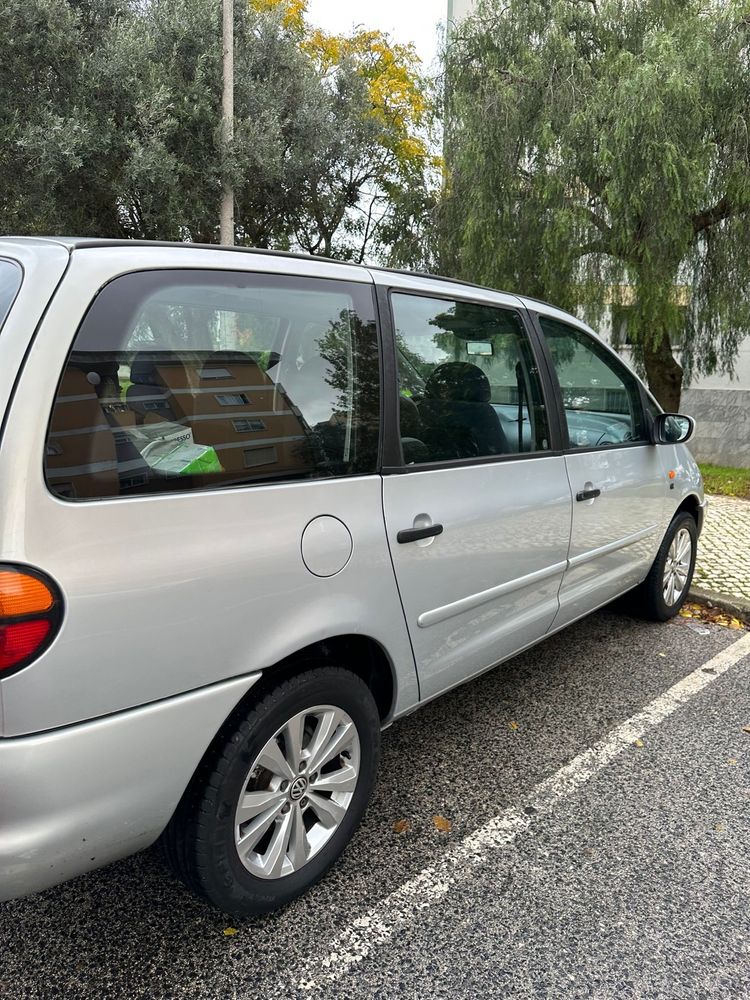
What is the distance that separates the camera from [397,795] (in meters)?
2.63

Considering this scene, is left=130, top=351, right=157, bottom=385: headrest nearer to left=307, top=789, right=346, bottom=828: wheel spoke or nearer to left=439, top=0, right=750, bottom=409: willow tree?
left=307, top=789, right=346, bottom=828: wheel spoke

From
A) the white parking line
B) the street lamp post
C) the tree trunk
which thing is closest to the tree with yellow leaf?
the street lamp post

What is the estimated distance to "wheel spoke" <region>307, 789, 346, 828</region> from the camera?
2062 mm

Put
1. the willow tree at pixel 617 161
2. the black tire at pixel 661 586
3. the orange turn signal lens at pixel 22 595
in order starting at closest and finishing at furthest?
the orange turn signal lens at pixel 22 595, the black tire at pixel 661 586, the willow tree at pixel 617 161

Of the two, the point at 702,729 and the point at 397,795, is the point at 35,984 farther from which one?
the point at 702,729

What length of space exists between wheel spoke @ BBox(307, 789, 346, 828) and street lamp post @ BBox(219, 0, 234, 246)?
12911 mm

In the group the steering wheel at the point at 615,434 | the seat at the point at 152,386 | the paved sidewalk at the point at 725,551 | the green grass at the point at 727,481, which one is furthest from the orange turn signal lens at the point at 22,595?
the green grass at the point at 727,481

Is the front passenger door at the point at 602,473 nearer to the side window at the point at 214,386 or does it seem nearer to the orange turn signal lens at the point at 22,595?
the side window at the point at 214,386

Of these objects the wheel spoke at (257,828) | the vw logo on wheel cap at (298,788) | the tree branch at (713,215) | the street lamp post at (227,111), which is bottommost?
the wheel spoke at (257,828)

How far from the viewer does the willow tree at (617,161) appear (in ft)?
29.5

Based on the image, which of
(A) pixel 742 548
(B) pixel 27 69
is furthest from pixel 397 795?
(B) pixel 27 69

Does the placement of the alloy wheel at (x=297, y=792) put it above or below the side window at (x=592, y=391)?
below

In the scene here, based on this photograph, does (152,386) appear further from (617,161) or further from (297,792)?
(617,161)

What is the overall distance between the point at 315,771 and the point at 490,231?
384 inches
